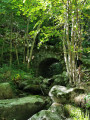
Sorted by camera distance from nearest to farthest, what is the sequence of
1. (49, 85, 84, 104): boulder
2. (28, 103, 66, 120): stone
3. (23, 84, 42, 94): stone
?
1. (28, 103, 66, 120): stone
2. (49, 85, 84, 104): boulder
3. (23, 84, 42, 94): stone

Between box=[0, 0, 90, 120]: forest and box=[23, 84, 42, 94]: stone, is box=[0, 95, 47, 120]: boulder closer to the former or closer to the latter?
box=[0, 0, 90, 120]: forest

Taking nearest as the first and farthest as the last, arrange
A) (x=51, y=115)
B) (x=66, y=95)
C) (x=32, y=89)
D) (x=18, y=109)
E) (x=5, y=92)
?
(x=51, y=115), (x=18, y=109), (x=66, y=95), (x=5, y=92), (x=32, y=89)

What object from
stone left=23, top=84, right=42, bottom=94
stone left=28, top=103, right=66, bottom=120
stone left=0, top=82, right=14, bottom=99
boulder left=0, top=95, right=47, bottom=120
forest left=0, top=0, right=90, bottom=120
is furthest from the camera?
stone left=23, top=84, right=42, bottom=94

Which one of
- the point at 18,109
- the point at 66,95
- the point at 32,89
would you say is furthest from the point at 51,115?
the point at 32,89

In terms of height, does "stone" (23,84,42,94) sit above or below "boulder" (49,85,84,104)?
below

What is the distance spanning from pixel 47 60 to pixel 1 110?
7915 millimetres

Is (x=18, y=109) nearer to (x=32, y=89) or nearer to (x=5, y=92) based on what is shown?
(x=5, y=92)

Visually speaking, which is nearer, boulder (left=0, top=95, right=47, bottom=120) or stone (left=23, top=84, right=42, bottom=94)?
boulder (left=0, top=95, right=47, bottom=120)

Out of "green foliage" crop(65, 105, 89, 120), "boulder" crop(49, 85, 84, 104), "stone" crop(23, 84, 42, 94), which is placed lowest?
A: "stone" crop(23, 84, 42, 94)

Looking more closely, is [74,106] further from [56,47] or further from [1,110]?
[56,47]

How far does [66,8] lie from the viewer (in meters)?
4.39

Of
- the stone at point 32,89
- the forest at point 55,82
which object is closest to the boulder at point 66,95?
the forest at point 55,82

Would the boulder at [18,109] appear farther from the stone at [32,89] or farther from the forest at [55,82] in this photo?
the stone at [32,89]

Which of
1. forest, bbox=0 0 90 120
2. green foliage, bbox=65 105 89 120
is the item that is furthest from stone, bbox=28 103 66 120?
green foliage, bbox=65 105 89 120
